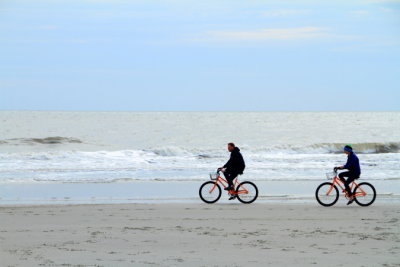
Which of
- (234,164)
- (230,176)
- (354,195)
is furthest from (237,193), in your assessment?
(354,195)

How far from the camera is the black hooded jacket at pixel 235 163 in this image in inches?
570

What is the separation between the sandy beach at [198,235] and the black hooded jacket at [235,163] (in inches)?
46.7

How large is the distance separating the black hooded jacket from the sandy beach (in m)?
1.19

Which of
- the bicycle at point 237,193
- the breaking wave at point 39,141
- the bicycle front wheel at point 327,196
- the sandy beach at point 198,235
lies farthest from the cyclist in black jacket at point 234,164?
the breaking wave at point 39,141

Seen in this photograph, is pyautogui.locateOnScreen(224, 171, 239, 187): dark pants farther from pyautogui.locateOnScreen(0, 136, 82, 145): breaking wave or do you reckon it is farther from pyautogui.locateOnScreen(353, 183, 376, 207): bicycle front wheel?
pyautogui.locateOnScreen(0, 136, 82, 145): breaking wave

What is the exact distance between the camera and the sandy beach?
791 cm

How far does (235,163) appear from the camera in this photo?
14539 millimetres

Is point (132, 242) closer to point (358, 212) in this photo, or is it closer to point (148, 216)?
point (148, 216)

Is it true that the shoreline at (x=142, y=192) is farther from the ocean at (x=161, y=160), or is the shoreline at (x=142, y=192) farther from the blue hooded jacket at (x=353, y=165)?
the blue hooded jacket at (x=353, y=165)

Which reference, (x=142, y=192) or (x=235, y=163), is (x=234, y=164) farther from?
(x=142, y=192)

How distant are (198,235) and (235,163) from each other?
16.5ft

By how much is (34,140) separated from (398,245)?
4663 centimetres

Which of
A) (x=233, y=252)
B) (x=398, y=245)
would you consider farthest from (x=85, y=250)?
(x=398, y=245)

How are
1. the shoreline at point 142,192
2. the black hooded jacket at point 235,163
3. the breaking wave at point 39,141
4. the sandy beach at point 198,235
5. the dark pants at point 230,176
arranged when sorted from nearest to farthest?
1. the sandy beach at point 198,235
2. the black hooded jacket at point 235,163
3. the dark pants at point 230,176
4. the shoreline at point 142,192
5. the breaking wave at point 39,141
